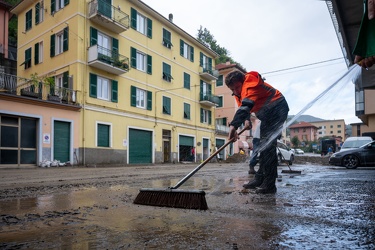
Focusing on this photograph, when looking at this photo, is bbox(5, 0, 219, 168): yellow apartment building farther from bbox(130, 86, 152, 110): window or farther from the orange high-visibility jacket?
the orange high-visibility jacket

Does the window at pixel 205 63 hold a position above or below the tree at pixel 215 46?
below

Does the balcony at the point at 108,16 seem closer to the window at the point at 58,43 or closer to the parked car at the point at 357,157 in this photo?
the window at the point at 58,43

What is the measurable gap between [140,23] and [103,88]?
694 cm

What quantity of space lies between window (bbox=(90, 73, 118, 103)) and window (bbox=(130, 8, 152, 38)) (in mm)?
5215

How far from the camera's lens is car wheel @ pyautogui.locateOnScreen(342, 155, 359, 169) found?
13.5m

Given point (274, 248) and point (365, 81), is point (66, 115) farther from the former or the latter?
point (274, 248)

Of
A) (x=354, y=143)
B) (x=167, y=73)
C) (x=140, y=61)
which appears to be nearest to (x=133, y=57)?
(x=140, y=61)

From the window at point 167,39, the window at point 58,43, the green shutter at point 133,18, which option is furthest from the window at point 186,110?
the window at point 58,43

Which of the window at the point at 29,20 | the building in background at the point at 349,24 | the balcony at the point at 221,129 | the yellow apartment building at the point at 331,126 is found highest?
the window at the point at 29,20

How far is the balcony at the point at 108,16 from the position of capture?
19.5m

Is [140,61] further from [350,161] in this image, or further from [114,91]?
[350,161]

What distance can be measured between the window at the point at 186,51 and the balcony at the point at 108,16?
26.6 ft

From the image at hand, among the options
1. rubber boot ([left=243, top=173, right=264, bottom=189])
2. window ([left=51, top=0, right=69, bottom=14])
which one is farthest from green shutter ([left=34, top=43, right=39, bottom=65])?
rubber boot ([left=243, top=173, right=264, bottom=189])

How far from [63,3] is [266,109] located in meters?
20.2
